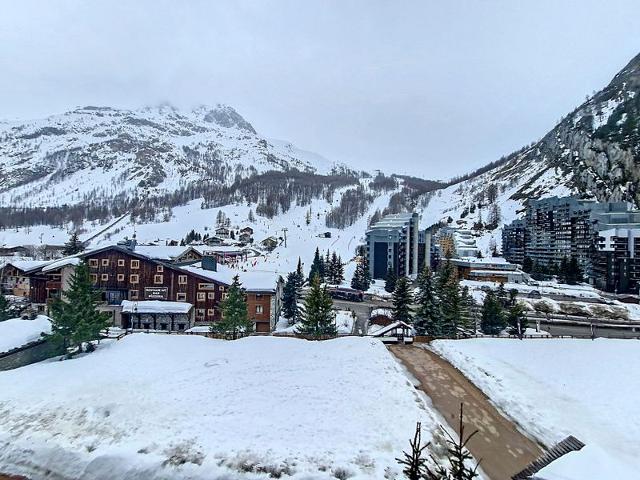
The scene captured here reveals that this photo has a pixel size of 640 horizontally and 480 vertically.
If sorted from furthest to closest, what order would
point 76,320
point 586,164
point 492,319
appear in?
point 586,164 < point 492,319 < point 76,320

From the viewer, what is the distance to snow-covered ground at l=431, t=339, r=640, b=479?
15906 mm

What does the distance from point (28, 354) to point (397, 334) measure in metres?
29.0

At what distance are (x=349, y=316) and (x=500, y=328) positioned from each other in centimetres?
2054

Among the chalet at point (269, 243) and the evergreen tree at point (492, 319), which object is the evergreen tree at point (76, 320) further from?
the chalet at point (269, 243)

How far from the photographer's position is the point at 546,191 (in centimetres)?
14575

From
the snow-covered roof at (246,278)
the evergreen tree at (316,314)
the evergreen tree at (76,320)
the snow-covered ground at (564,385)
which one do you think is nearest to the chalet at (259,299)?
the snow-covered roof at (246,278)

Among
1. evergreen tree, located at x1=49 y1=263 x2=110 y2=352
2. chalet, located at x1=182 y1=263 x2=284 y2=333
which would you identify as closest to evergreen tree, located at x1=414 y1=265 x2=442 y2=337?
chalet, located at x1=182 y1=263 x2=284 y2=333

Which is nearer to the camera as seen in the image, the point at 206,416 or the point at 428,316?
the point at 206,416

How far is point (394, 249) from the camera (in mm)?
96125

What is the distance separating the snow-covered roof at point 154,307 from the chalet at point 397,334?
24.1 meters

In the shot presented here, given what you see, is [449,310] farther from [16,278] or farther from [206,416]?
[16,278]

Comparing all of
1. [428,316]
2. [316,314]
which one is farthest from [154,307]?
[428,316]

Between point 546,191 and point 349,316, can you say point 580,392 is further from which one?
point 546,191

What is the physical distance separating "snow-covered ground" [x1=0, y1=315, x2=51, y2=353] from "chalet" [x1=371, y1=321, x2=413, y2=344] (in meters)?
27.1
